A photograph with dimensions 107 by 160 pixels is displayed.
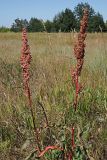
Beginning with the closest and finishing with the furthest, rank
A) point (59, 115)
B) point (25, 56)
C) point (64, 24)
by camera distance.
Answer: point (25, 56) < point (59, 115) < point (64, 24)

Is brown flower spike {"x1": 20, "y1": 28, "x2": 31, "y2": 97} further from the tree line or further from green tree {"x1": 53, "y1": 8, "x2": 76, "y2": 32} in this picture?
green tree {"x1": 53, "y1": 8, "x2": 76, "y2": 32}

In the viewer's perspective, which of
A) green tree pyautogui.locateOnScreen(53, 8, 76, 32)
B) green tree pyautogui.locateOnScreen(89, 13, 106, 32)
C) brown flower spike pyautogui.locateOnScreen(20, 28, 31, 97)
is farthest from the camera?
green tree pyautogui.locateOnScreen(89, 13, 106, 32)

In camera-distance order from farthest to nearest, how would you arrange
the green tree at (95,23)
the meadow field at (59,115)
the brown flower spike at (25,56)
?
the green tree at (95,23)
the meadow field at (59,115)
the brown flower spike at (25,56)

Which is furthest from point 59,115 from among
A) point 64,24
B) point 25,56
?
point 64,24

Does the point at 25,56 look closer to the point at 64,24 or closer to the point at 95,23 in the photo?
the point at 95,23

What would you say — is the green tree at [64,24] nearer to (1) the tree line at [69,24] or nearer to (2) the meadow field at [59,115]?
(1) the tree line at [69,24]

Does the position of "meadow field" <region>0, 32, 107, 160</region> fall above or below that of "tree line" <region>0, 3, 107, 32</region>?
below

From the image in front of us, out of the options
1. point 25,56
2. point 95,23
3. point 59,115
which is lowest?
point 59,115

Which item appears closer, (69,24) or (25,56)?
(25,56)

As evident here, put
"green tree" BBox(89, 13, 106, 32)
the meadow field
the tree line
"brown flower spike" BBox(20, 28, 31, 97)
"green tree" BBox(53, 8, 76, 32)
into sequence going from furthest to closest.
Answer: "green tree" BBox(89, 13, 106, 32)
"green tree" BBox(53, 8, 76, 32)
the tree line
the meadow field
"brown flower spike" BBox(20, 28, 31, 97)

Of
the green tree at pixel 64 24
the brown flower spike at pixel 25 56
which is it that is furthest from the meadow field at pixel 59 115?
the green tree at pixel 64 24

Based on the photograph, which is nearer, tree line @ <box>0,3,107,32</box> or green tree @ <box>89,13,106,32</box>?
tree line @ <box>0,3,107,32</box>

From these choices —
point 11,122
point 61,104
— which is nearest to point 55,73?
point 61,104

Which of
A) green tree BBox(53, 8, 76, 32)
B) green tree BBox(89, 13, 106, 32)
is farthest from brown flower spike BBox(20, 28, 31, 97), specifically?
green tree BBox(89, 13, 106, 32)
